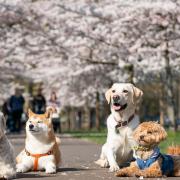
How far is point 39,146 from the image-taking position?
1121 cm

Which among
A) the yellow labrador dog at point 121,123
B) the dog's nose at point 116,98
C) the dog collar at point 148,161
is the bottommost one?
the dog collar at point 148,161

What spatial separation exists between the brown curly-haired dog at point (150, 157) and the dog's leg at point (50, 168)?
1264mm

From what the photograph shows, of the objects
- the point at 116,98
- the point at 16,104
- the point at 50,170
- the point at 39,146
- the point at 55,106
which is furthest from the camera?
the point at 16,104

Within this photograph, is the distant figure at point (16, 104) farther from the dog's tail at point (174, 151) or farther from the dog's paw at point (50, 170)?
the dog's paw at point (50, 170)

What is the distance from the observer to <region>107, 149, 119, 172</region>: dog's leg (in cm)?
1127

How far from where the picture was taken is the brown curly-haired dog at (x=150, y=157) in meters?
9.92

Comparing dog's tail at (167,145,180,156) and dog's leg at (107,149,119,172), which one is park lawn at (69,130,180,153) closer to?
dog's tail at (167,145,180,156)

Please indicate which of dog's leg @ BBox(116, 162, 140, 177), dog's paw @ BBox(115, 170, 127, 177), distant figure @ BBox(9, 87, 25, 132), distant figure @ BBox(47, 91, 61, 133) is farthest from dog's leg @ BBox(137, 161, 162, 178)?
distant figure @ BBox(9, 87, 25, 132)

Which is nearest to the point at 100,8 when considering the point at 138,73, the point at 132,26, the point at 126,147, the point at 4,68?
the point at 132,26

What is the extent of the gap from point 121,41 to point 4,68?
45.6 feet

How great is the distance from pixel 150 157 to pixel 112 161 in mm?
1387

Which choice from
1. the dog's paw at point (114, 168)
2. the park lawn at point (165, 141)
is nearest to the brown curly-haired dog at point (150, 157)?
the dog's paw at point (114, 168)

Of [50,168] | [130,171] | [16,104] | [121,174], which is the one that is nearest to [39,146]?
[50,168]

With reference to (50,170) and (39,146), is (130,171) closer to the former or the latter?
(50,170)
